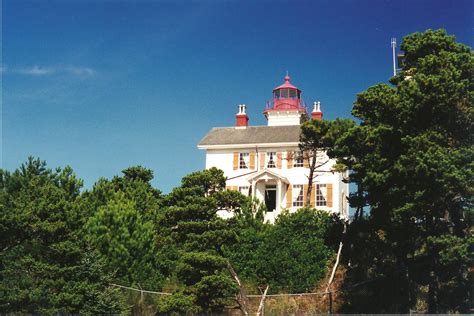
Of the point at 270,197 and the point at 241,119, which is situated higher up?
the point at 241,119

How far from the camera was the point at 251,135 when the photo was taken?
41.2m

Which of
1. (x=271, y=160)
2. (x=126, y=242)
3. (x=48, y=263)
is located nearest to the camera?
(x=48, y=263)

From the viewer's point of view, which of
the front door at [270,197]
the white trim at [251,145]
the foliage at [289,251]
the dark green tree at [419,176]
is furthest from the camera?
the white trim at [251,145]

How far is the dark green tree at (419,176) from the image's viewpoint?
1989 cm

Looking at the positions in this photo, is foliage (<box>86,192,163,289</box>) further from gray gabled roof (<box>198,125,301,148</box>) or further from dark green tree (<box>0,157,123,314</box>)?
gray gabled roof (<box>198,125,301,148</box>)

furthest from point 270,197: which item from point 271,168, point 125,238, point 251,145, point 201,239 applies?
point 201,239

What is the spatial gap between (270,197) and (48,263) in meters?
18.8

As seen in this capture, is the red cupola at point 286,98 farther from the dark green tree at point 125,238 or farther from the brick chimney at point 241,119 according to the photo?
the dark green tree at point 125,238

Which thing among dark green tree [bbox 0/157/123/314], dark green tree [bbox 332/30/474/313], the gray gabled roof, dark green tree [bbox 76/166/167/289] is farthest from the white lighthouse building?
dark green tree [bbox 0/157/123/314]

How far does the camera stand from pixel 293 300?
2377 cm

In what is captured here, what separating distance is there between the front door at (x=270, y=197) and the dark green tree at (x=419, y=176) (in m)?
14.3

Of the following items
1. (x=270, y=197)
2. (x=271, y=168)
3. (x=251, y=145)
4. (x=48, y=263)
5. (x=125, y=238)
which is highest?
(x=251, y=145)

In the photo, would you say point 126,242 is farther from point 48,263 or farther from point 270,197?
point 270,197

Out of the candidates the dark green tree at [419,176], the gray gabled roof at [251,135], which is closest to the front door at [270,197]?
the gray gabled roof at [251,135]
